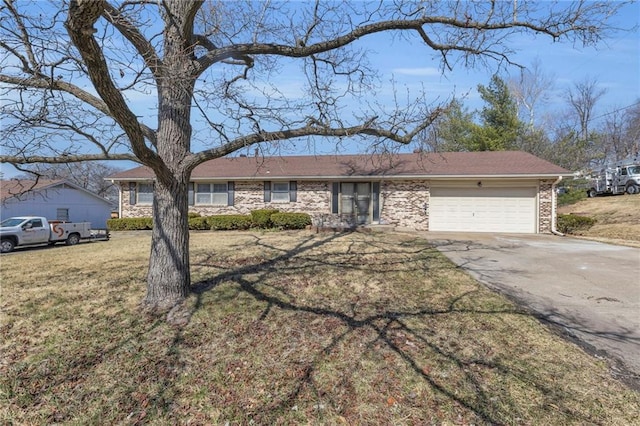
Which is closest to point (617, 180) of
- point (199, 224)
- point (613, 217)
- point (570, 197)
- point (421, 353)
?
point (570, 197)

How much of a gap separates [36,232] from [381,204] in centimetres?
1382

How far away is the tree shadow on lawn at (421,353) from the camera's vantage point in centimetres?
292

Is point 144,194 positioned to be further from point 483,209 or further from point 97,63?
point 97,63

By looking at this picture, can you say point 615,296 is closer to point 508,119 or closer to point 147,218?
point 147,218

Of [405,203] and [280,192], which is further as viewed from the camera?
[280,192]

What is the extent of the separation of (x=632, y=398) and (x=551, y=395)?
63 centimetres

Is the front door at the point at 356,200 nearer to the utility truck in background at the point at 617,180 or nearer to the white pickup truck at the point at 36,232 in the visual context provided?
the white pickup truck at the point at 36,232

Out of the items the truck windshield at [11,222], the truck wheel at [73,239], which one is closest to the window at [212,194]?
the truck wheel at [73,239]

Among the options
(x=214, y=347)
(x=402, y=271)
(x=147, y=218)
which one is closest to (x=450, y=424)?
(x=214, y=347)

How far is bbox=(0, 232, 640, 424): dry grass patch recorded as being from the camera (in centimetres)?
293

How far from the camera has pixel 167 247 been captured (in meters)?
4.85

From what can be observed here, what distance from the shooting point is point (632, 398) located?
9.69ft

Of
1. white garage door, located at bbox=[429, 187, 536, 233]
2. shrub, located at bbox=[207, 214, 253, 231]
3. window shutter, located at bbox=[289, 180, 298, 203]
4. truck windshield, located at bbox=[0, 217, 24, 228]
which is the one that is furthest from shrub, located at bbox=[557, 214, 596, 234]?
truck windshield, located at bbox=[0, 217, 24, 228]

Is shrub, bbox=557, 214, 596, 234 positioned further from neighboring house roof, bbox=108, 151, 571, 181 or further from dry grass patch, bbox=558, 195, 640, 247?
neighboring house roof, bbox=108, 151, 571, 181
